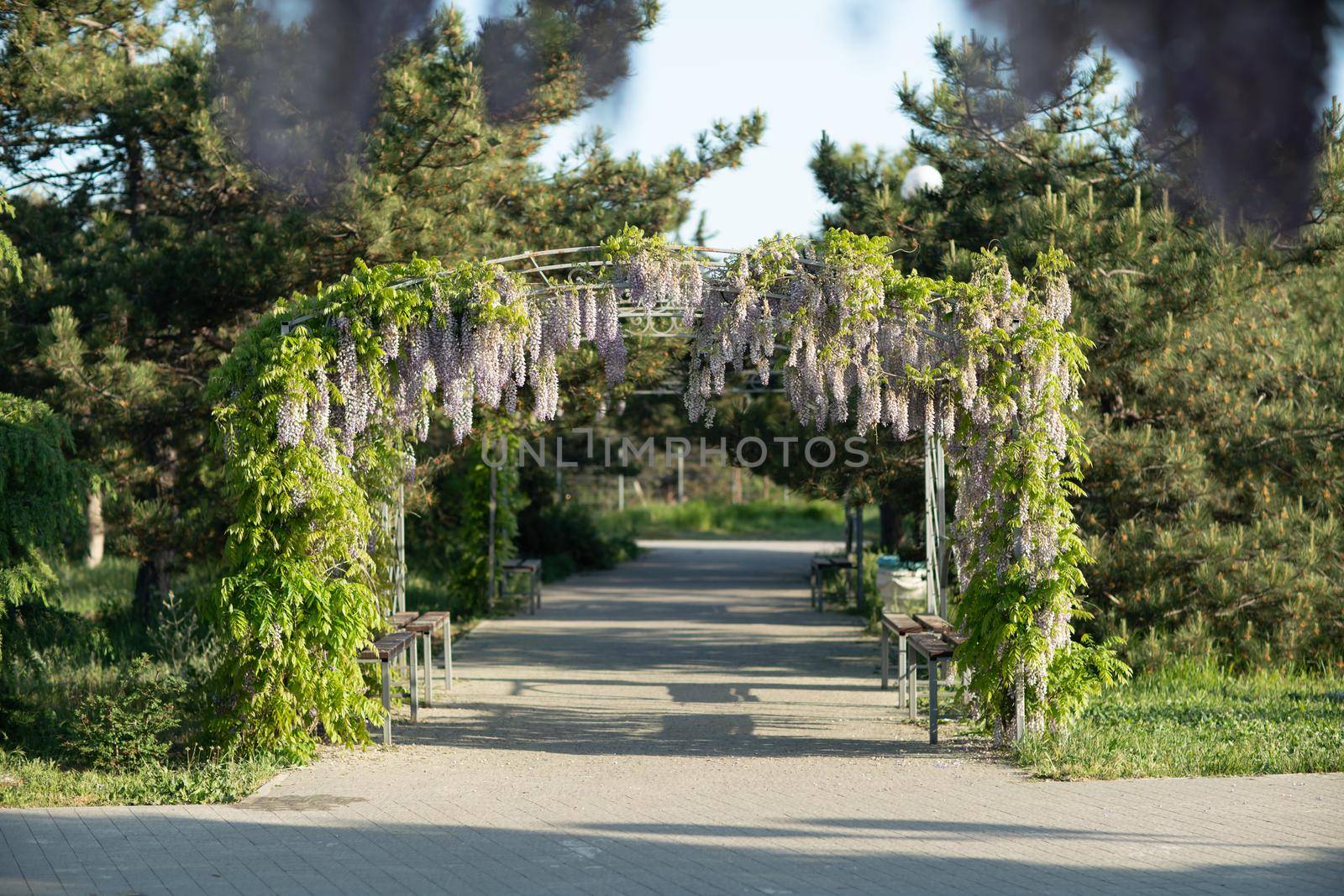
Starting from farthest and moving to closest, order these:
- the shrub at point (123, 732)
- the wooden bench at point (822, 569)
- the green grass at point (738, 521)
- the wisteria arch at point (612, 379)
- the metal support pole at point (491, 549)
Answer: the green grass at point (738, 521) → the wooden bench at point (822, 569) → the metal support pole at point (491, 549) → the wisteria arch at point (612, 379) → the shrub at point (123, 732)

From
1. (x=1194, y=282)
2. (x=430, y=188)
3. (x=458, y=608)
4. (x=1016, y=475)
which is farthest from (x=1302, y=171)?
(x=458, y=608)

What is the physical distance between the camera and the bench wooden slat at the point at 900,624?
340 inches

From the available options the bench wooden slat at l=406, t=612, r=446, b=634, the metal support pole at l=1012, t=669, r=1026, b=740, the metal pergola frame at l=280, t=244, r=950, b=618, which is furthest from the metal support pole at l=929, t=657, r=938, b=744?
the bench wooden slat at l=406, t=612, r=446, b=634

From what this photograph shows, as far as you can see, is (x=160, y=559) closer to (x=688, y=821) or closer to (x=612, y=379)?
(x=612, y=379)

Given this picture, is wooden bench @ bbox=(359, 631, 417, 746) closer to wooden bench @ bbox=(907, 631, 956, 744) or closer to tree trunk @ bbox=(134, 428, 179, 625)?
wooden bench @ bbox=(907, 631, 956, 744)

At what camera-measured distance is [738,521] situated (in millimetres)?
32500

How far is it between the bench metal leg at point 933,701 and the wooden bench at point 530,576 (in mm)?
8127

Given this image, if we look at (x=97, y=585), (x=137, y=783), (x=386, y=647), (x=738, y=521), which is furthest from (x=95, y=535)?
(x=738, y=521)

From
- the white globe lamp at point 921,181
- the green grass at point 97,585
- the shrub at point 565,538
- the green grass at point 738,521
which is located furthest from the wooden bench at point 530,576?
the green grass at point 738,521

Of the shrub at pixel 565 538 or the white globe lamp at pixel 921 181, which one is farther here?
the shrub at pixel 565 538

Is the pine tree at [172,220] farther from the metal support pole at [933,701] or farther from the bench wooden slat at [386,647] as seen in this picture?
the metal support pole at [933,701]

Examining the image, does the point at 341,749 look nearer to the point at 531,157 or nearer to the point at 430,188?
the point at 430,188

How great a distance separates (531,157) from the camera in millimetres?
13039

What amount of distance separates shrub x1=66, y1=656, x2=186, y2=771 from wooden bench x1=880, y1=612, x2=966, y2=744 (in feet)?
14.1
